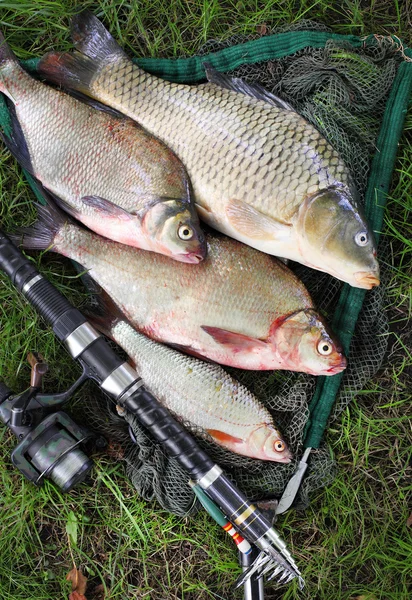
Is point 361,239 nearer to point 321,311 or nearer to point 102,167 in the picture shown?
point 321,311

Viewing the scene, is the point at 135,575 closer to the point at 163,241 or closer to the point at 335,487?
the point at 335,487

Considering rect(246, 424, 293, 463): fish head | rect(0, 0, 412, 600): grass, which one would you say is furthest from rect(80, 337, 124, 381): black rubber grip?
rect(246, 424, 293, 463): fish head

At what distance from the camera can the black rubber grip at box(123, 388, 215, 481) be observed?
246 cm

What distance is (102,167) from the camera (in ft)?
8.29

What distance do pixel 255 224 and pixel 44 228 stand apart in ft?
3.01

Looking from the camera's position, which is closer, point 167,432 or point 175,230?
point 175,230

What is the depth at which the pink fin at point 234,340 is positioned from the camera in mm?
2496

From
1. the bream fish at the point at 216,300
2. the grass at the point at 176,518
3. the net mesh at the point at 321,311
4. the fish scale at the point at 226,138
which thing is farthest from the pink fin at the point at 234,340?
the grass at the point at 176,518

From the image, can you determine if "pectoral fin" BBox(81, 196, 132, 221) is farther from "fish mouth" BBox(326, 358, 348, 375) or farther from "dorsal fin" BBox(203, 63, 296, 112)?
"fish mouth" BBox(326, 358, 348, 375)

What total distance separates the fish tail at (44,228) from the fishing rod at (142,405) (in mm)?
139

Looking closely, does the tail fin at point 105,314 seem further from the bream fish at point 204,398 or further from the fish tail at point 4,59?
the fish tail at point 4,59

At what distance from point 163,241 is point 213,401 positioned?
0.71 metres

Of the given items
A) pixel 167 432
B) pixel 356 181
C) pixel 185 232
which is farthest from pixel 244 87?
pixel 167 432

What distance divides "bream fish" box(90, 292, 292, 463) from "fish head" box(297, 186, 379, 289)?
0.69 meters
